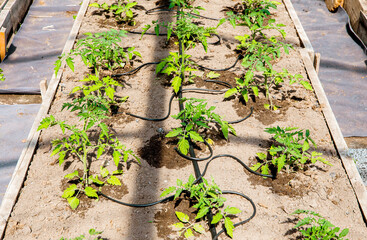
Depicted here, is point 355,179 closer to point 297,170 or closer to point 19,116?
point 297,170

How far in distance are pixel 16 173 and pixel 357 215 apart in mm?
2492

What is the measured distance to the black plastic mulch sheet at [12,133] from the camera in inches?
150

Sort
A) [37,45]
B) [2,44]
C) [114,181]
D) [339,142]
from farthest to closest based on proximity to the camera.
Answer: [37,45]
[2,44]
[339,142]
[114,181]

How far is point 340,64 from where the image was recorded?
206 inches

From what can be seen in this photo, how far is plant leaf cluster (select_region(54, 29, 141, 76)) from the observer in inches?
139

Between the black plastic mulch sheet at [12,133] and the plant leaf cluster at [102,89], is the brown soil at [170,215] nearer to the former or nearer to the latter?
the plant leaf cluster at [102,89]

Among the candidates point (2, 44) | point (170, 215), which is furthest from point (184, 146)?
point (2, 44)

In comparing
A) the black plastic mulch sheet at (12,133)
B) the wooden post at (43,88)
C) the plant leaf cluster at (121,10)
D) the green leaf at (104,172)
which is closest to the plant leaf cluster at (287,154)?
the green leaf at (104,172)

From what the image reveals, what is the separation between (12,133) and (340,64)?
4052mm

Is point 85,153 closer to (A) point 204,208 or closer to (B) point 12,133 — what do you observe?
(A) point 204,208

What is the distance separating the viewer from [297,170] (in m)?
3.13

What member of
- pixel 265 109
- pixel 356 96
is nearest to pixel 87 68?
pixel 265 109

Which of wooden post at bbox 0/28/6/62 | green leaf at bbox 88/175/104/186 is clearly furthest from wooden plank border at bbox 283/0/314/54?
wooden post at bbox 0/28/6/62

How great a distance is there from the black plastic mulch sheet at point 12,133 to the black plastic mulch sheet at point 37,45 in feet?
1.27
